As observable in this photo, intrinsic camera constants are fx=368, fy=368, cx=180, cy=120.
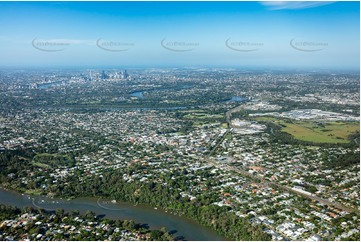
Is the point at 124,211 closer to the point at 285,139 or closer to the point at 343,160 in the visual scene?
the point at 343,160

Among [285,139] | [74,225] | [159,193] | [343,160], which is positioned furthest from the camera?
[285,139]

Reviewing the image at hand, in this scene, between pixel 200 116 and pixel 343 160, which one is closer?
pixel 343 160

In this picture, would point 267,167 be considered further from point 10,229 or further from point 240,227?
point 10,229

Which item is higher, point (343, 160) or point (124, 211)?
point (343, 160)

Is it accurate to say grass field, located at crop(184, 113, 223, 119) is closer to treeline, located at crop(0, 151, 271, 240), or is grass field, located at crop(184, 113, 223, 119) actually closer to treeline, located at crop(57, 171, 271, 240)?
treeline, located at crop(0, 151, 271, 240)

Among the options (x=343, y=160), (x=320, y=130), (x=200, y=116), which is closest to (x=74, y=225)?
(x=343, y=160)

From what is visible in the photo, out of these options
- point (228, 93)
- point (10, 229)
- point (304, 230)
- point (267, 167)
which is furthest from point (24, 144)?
point (228, 93)
